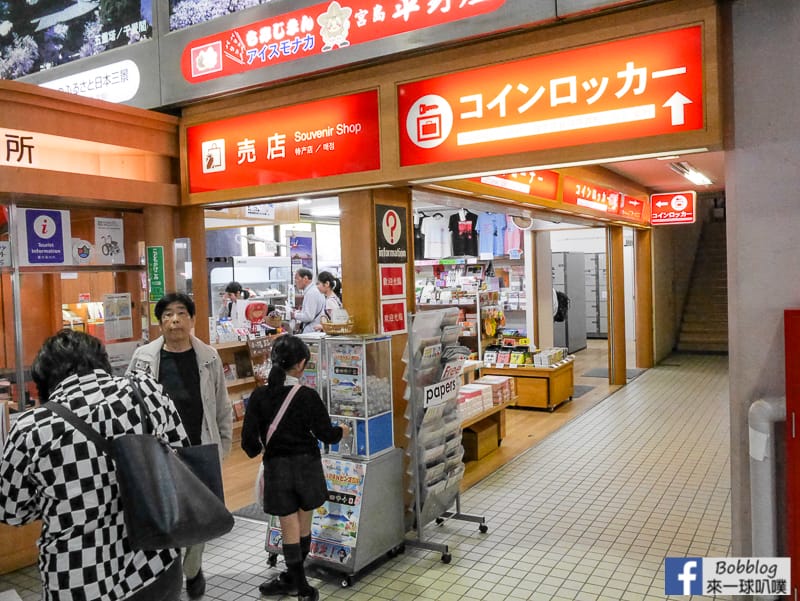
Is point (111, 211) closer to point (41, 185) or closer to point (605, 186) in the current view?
point (41, 185)

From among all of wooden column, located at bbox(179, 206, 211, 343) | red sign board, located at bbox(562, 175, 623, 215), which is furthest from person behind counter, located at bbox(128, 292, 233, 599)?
red sign board, located at bbox(562, 175, 623, 215)

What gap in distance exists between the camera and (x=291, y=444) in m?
3.69

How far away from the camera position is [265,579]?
4.17 metres

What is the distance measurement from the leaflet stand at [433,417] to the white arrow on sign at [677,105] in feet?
6.62

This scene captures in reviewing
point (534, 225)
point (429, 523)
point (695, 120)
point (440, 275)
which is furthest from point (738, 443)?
point (440, 275)

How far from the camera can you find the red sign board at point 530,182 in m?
5.80

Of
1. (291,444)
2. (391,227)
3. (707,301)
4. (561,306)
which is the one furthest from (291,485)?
(707,301)

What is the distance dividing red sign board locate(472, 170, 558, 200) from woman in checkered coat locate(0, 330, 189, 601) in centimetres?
374

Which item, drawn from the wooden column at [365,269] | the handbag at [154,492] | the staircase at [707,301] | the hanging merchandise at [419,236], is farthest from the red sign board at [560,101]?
the staircase at [707,301]

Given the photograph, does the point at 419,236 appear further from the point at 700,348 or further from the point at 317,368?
the point at 317,368

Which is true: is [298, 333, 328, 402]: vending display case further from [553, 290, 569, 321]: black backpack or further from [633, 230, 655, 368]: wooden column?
[553, 290, 569, 321]: black backpack

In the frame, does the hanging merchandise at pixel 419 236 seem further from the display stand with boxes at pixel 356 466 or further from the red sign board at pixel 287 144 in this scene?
the display stand with boxes at pixel 356 466

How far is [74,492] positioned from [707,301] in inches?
626

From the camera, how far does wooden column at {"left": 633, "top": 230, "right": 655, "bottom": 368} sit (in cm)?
1217
